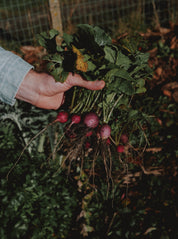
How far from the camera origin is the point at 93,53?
152cm

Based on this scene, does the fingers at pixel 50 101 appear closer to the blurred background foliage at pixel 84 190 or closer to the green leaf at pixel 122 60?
the blurred background foliage at pixel 84 190

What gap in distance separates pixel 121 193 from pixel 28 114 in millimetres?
1242

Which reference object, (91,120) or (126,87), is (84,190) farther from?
(126,87)

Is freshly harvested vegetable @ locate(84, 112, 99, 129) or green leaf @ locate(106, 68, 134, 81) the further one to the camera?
freshly harvested vegetable @ locate(84, 112, 99, 129)

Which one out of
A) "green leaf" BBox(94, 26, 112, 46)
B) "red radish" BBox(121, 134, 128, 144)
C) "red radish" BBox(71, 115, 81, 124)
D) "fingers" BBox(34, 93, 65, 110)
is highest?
"green leaf" BBox(94, 26, 112, 46)

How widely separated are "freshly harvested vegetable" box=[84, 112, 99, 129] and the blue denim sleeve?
1.87 feet

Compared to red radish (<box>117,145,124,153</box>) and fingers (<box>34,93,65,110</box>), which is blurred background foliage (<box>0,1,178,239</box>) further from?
red radish (<box>117,145,124,153</box>)

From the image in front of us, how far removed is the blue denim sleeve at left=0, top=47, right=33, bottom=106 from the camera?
1.73m

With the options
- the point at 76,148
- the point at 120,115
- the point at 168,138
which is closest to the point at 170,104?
the point at 168,138

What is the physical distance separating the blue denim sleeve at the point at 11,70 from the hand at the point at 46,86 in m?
0.05

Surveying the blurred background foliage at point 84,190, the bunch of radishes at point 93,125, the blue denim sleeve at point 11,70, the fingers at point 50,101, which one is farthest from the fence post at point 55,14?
the bunch of radishes at point 93,125

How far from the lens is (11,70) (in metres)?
1.73

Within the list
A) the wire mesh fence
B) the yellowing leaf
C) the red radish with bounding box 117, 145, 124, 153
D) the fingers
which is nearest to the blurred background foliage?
the fingers

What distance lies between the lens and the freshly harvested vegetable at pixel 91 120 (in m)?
1.73
